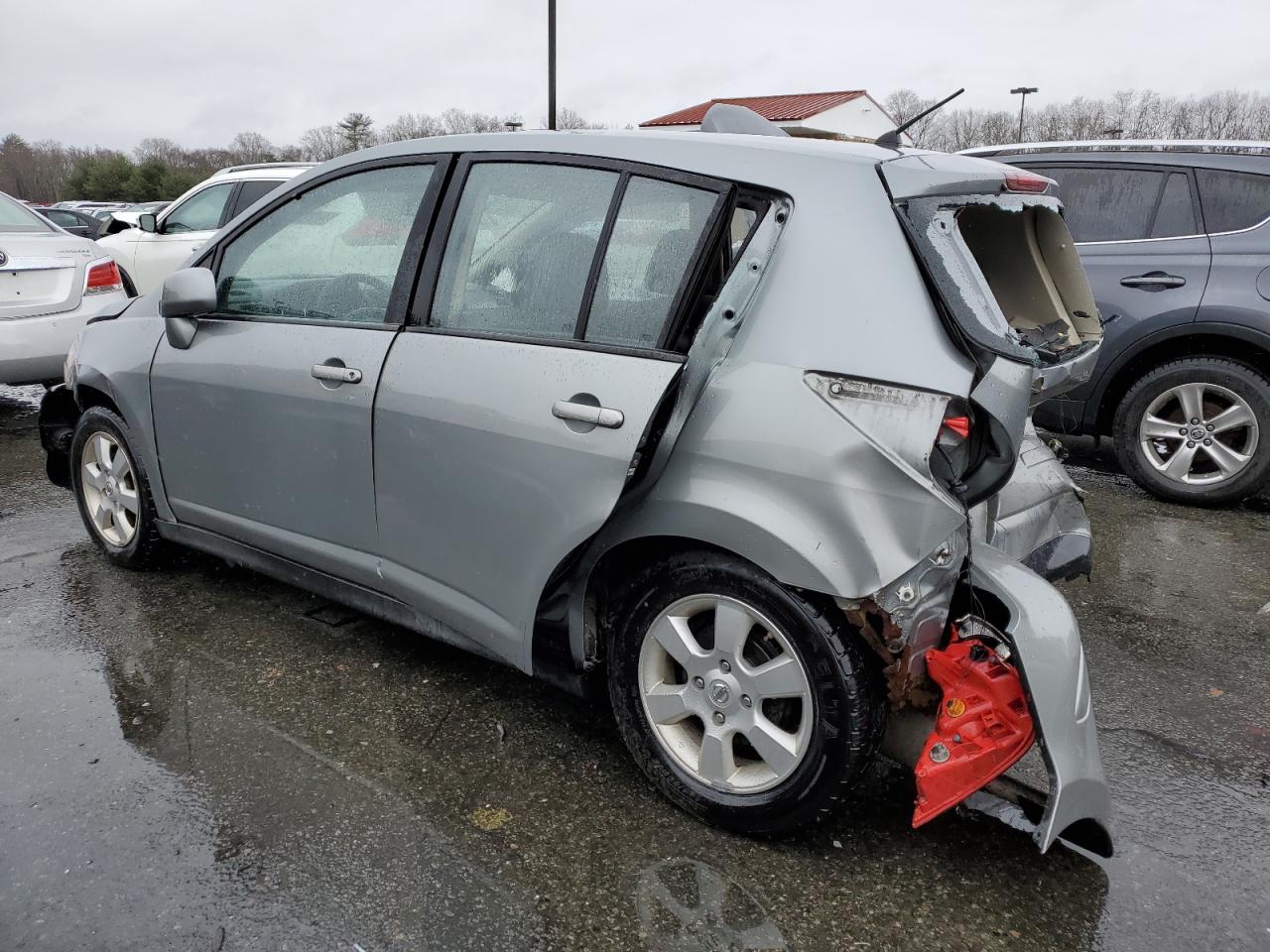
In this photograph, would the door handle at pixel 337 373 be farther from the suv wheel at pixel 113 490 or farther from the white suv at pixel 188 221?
the white suv at pixel 188 221

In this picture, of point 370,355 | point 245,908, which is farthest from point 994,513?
point 245,908

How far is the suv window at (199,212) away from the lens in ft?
30.0

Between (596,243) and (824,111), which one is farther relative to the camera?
(824,111)

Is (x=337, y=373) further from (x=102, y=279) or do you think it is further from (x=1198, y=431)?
(x=102, y=279)

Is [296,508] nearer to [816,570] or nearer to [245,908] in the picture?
[245,908]

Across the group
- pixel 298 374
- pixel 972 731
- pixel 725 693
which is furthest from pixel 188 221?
pixel 972 731

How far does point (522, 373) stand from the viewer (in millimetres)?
2488

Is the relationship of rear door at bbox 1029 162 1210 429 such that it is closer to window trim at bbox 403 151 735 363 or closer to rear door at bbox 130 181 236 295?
window trim at bbox 403 151 735 363

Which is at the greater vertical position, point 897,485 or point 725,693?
point 897,485

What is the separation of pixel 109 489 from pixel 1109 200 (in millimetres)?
5284

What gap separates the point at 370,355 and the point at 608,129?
943 millimetres

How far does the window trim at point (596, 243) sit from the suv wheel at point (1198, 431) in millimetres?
3864

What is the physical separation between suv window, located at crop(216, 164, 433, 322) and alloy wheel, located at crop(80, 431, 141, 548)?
37.4 inches

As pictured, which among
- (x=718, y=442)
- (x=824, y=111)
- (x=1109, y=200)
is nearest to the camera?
(x=718, y=442)
